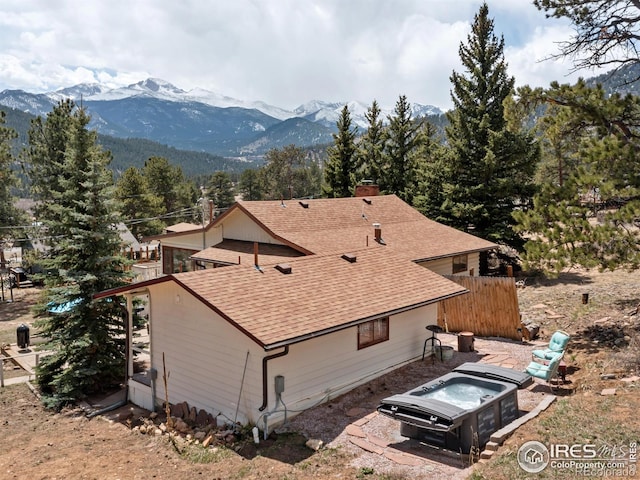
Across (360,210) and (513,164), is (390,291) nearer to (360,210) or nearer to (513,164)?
(360,210)

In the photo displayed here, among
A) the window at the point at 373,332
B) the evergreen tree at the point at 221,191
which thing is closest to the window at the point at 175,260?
the window at the point at 373,332

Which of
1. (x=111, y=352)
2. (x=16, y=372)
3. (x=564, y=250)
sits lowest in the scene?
(x=16, y=372)

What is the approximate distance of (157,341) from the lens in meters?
13.8

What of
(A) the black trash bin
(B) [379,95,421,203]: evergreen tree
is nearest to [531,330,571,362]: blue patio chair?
(A) the black trash bin

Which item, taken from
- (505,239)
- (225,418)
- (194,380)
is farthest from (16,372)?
(505,239)

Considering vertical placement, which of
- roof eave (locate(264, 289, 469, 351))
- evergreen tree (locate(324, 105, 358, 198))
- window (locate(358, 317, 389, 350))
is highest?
evergreen tree (locate(324, 105, 358, 198))

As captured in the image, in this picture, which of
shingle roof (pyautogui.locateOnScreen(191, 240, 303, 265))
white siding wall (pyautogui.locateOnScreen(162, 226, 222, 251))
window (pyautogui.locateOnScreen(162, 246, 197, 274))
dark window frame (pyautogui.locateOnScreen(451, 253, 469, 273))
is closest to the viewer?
shingle roof (pyautogui.locateOnScreen(191, 240, 303, 265))

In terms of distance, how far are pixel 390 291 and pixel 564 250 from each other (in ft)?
17.5

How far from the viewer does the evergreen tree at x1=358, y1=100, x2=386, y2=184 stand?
4056 centimetres

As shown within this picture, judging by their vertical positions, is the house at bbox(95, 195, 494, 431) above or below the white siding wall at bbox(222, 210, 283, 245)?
below

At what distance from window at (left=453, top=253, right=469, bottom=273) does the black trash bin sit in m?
19.0

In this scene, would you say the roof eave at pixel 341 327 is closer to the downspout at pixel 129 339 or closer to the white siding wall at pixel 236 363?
the white siding wall at pixel 236 363

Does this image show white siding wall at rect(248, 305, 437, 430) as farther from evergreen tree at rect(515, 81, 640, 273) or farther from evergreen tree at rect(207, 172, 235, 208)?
evergreen tree at rect(207, 172, 235, 208)

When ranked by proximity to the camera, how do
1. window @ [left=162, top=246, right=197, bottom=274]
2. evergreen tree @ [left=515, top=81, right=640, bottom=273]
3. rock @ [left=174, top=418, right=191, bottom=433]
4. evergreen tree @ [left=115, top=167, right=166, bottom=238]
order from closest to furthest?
rock @ [left=174, top=418, right=191, bottom=433] → evergreen tree @ [left=515, top=81, right=640, bottom=273] → window @ [left=162, top=246, right=197, bottom=274] → evergreen tree @ [left=115, top=167, right=166, bottom=238]
